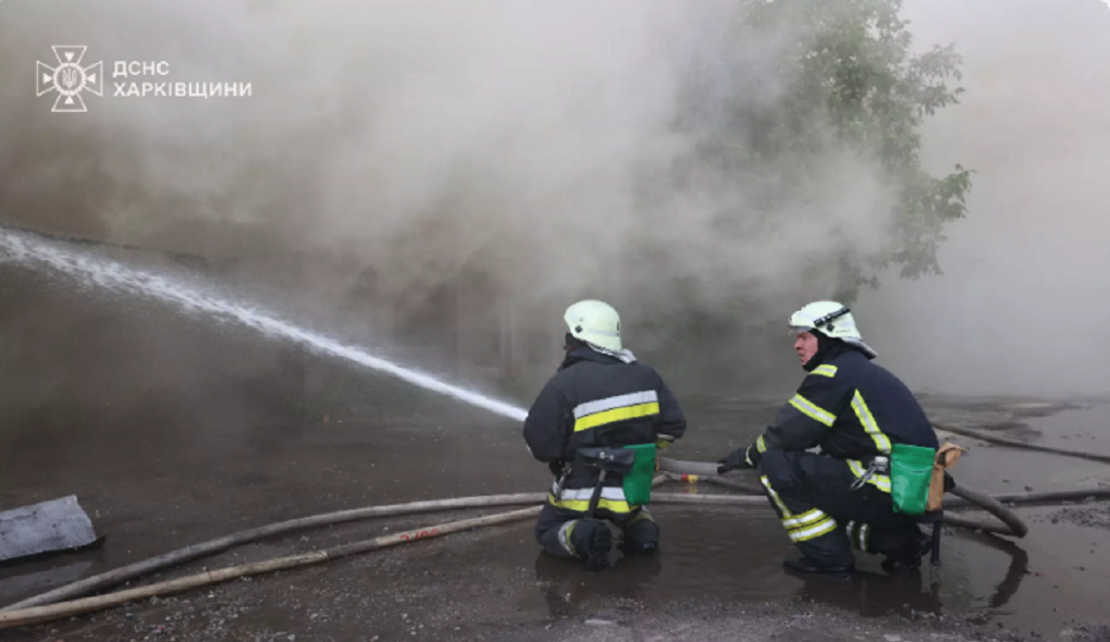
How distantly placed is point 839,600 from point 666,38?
21.5 feet

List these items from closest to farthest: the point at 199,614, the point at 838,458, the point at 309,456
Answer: the point at 199,614 < the point at 838,458 < the point at 309,456

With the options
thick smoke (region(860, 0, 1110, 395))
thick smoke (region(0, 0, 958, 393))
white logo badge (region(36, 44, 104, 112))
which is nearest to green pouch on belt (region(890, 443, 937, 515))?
thick smoke (region(0, 0, 958, 393))

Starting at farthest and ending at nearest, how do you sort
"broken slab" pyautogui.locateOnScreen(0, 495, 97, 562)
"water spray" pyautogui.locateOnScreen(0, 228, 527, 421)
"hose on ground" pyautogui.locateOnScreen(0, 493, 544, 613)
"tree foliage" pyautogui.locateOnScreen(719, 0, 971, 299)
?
"tree foliage" pyautogui.locateOnScreen(719, 0, 971, 299) → "water spray" pyautogui.locateOnScreen(0, 228, 527, 421) → "broken slab" pyautogui.locateOnScreen(0, 495, 97, 562) → "hose on ground" pyautogui.locateOnScreen(0, 493, 544, 613)

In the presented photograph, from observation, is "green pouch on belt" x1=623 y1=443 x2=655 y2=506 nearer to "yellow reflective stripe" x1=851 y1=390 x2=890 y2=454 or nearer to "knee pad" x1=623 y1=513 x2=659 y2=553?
"knee pad" x1=623 y1=513 x2=659 y2=553

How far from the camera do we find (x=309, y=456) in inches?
253

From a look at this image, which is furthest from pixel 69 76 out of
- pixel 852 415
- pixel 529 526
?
pixel 852 415

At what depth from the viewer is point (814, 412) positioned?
Answer: 3.56 metres

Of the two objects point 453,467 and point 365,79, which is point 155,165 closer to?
point 365,79

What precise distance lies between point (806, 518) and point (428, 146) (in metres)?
5.89

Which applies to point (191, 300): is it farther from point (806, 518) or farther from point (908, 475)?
point (908, 475)

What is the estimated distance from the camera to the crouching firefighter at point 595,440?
3770 mm

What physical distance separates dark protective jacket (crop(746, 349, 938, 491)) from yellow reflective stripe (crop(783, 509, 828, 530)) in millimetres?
263

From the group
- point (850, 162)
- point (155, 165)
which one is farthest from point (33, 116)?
point (850, 162)

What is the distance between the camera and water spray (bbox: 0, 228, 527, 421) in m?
8.52
